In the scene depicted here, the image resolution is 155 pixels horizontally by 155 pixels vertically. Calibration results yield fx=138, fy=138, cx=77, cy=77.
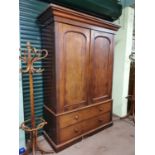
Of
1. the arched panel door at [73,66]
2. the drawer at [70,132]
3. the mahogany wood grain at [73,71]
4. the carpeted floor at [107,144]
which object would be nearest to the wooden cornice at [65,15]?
the mahogany wood grain at [73,71]

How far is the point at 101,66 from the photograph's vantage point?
234cm

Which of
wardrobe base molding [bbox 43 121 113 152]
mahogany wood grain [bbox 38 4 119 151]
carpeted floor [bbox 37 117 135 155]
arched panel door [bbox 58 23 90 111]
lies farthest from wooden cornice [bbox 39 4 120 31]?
carpeted floor [bbox 37 117 135 155]

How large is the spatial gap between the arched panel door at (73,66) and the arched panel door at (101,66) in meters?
0.13

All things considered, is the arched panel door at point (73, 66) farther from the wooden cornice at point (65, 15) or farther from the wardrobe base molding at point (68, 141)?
the wardrobe base molding at point (68, 141)

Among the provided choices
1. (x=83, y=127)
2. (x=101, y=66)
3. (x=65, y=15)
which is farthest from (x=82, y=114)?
(x=65, y=15)

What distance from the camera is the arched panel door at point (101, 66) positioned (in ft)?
7.22

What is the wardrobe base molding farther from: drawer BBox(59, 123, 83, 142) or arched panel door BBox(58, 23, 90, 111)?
arched panel door BBox(58, 23, 90, 111)

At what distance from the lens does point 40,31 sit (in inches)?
83.6

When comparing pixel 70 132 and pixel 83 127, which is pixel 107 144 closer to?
pixel 83 127

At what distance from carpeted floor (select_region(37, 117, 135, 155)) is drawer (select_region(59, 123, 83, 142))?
146mm

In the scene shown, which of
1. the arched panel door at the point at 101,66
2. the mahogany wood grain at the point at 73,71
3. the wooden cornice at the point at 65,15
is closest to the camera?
the wooden cornice at the point at 65,15

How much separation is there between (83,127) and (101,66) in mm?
1041
